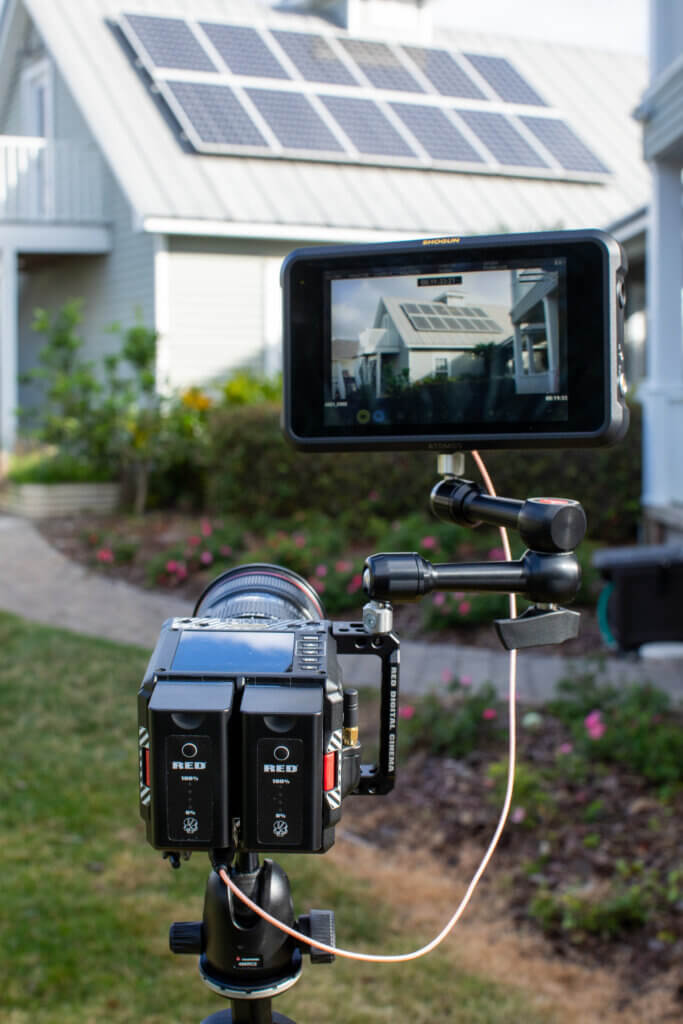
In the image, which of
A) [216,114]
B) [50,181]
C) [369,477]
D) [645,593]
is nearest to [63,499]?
[369,477]

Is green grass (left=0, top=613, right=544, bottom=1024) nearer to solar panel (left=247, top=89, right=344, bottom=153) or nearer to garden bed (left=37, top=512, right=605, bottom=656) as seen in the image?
garden bed (left=37, top=512, right=605, bottom=656)

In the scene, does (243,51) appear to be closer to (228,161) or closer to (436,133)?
(228,161)

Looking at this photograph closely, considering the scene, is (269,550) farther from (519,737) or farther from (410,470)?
(519,737)

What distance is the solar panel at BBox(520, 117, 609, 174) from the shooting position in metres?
13.9

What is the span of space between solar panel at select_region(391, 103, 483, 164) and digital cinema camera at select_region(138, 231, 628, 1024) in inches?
484

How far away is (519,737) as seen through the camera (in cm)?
476

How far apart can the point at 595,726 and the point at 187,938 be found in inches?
131

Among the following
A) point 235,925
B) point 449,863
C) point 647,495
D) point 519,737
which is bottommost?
point 449,863

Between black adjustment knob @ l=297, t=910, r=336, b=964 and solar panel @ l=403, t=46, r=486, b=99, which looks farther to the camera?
solar panel @ l=403, t=46, r=486, b=99

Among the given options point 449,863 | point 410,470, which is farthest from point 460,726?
point 410,470

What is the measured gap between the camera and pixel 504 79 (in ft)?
48.9

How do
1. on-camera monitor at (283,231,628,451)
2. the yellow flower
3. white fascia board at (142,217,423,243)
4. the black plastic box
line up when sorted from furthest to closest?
white fascia board at (142,217,423,243) → the yellow flower → the black plastic box → on-camera monitor at (283,231,628,451)

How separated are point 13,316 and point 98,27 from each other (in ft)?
11.5

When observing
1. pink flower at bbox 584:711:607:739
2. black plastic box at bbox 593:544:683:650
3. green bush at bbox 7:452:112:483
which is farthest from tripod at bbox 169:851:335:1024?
green bush at bbox 7:452:112:483
